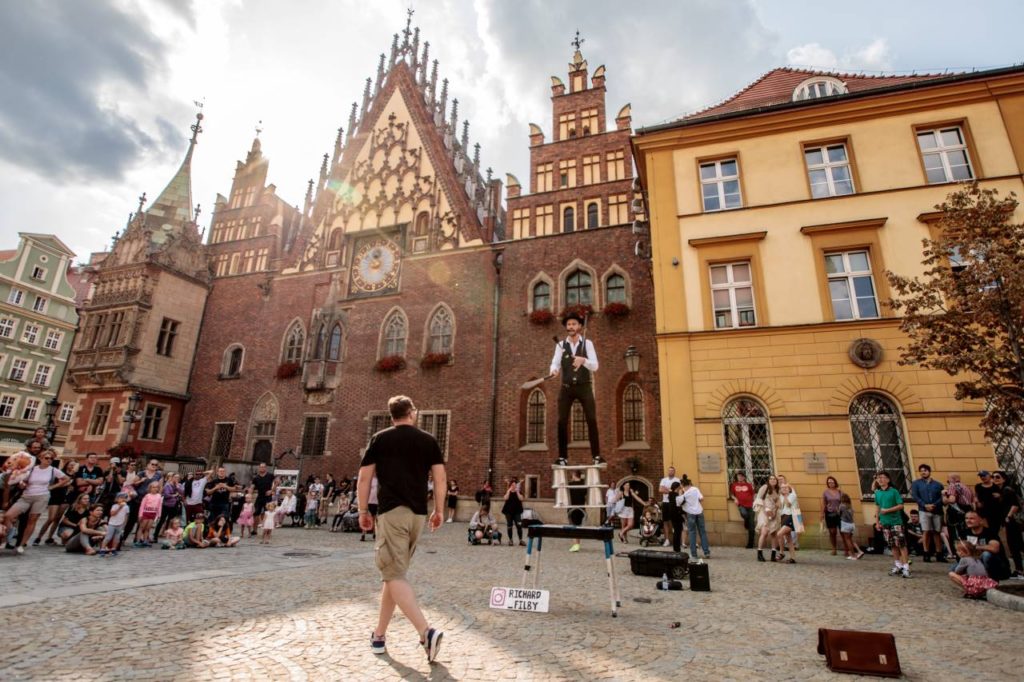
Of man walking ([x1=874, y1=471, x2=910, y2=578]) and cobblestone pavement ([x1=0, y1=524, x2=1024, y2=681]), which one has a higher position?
man walking ([x1=874, y1=471, x2=910, y2=578])

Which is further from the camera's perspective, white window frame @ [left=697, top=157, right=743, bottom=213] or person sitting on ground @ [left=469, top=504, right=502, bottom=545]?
white window frame @ [left=697, top=157, right=743, bottom=213]

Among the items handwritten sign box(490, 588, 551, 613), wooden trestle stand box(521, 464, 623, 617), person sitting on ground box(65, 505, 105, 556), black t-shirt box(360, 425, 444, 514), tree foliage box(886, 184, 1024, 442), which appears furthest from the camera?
person sitting on ground box(65, 505, 105, 556)

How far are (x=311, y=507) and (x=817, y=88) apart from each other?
22.7 m

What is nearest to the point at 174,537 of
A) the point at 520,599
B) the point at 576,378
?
the point at 520,599

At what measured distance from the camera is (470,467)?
21.7m

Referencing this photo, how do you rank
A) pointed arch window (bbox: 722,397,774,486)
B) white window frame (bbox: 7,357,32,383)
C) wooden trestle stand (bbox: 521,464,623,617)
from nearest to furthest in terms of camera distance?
wooden trestle stand (bbox: 521,464,623,617) → pointed arch window (bbox: 722,397,774,486) → white window frame (bbox: 7,357,32,383)

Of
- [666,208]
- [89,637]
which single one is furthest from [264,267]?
[89,637]

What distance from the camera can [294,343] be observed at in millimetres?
27469

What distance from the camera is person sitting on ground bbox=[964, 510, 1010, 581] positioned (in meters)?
7.47

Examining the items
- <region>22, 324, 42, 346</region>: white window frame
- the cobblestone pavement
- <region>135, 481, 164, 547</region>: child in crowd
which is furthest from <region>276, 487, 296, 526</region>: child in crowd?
<region>22, 324, 42, 346</region>: white window frame

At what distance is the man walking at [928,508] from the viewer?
1051cm

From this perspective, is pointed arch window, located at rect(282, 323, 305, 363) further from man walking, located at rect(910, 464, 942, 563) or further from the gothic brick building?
man walking, located at rect(910, 464, 942, 563)

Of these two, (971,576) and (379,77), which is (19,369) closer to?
(379,77)

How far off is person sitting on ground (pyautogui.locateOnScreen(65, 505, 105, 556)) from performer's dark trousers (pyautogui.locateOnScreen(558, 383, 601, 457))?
30.4ft
